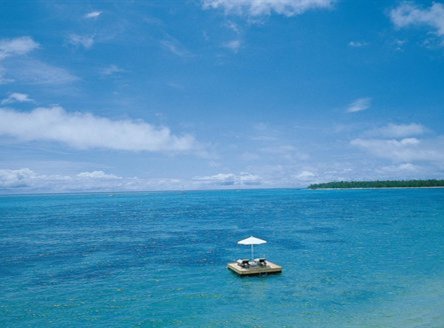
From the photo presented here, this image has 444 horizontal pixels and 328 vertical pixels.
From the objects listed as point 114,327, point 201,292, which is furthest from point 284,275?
point 114,327

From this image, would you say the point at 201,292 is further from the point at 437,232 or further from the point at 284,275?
the point at 437,232

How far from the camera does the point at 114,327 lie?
943 inches

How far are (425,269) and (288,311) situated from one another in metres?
18.6

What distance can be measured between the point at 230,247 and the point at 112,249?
16.8m

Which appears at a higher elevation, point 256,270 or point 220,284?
point 256,270

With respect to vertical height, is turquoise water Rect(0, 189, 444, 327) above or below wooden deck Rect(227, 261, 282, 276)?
below

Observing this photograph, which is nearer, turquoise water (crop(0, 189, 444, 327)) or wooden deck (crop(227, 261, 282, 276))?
turquoise water (crop(0, 189, 444, 327))

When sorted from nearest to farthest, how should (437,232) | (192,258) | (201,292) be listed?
(201,292), (192,258), (437,232)

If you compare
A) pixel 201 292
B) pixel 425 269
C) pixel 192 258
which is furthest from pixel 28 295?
pixel 425 269

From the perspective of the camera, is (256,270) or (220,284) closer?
(220,284)

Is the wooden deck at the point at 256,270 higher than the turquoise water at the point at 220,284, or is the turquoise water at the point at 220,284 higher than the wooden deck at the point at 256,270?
the wooden deck at the point at 256,270

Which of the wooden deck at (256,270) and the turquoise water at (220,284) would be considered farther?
the wooden deck at (256,270)

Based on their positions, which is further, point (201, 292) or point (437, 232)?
point (437, 232)

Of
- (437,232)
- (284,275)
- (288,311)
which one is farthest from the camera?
(437,232)
